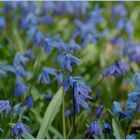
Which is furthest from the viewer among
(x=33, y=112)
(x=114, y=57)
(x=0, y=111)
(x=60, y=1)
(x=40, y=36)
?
(x=60, y=1)

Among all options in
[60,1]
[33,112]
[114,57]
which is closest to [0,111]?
[33,112]

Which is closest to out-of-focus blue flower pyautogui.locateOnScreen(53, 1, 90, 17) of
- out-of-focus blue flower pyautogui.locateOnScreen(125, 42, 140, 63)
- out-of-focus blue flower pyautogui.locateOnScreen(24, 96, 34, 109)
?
out-of-focus blue flower pyautogui.locateOnScreen(125, 42, 140, 63)

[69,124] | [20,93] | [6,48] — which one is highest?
[6,48]

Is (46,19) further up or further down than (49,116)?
further up

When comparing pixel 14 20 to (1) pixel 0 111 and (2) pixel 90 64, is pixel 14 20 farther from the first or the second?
(1) pixel 0 111

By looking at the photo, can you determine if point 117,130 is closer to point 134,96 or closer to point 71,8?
point 134,96

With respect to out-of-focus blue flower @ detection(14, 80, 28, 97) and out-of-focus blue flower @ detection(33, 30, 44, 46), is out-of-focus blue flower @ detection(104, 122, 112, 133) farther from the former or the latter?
out-of-focus blue flower @ detection(33, 30, 44, 46)

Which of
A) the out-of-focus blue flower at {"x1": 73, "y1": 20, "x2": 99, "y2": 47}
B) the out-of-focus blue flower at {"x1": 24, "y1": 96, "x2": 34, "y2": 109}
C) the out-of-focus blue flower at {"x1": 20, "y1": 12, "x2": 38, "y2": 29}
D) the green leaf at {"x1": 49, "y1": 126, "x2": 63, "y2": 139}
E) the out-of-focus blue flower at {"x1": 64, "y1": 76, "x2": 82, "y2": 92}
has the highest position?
the out-of-focus blue flower at {"x1": 20, "y1": 12, "x2": 38, "y2": 29}

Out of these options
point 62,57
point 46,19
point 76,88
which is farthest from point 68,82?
point 46,19

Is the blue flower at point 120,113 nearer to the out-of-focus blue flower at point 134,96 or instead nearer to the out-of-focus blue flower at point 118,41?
the out-of-focus blue flower at point 134,96
